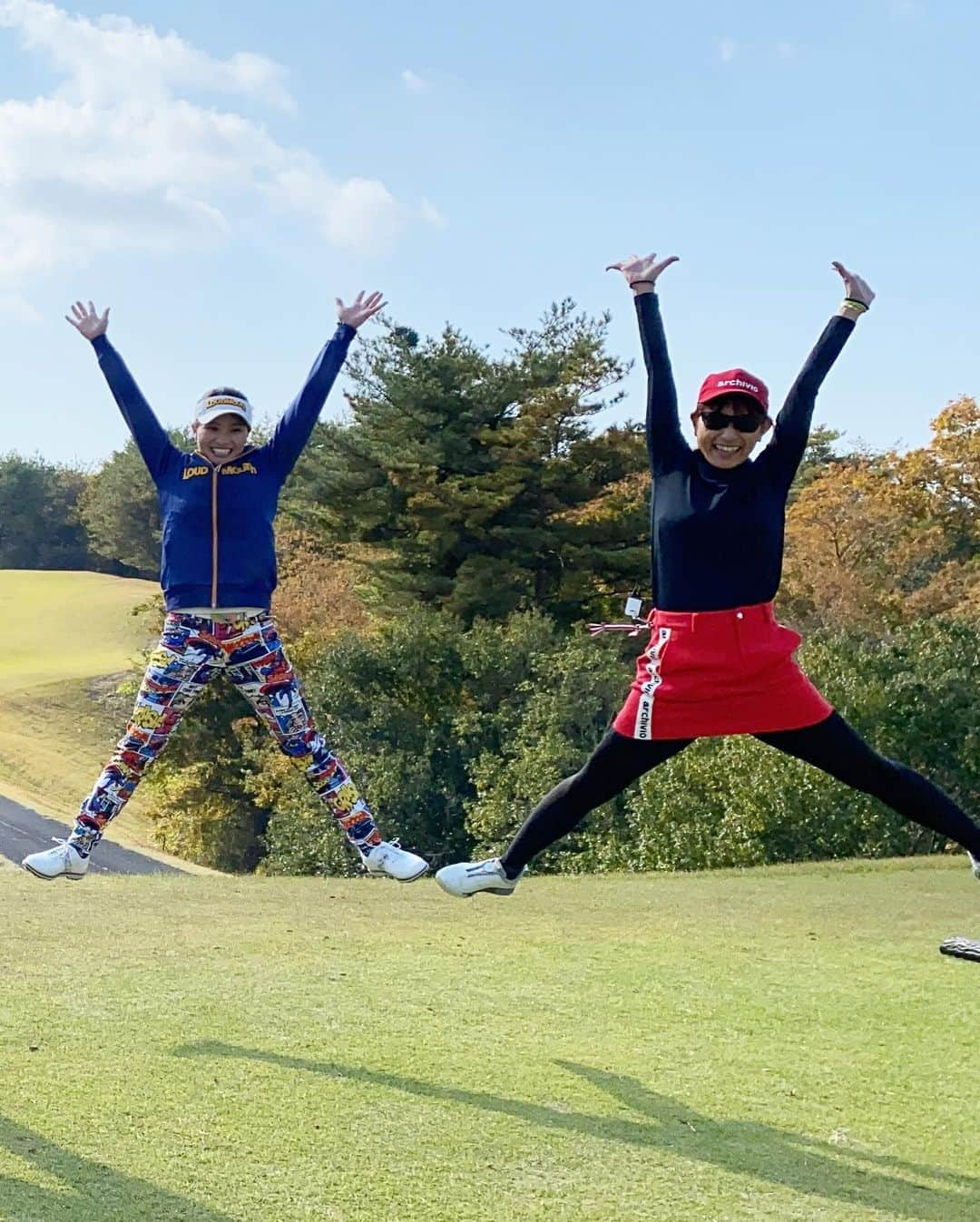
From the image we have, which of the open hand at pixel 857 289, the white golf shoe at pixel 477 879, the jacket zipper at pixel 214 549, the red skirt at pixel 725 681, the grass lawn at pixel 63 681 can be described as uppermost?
the open hand at pixel 857 289

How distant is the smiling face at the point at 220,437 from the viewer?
236 inches

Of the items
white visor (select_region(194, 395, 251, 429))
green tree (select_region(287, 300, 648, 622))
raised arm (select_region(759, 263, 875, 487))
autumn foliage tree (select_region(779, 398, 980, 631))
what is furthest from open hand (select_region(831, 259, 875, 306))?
green tree (select_region(287, 300, 648, 622))

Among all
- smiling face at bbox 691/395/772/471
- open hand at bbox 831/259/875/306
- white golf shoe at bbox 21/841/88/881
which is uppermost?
open hand at bbox 831/259/875/306

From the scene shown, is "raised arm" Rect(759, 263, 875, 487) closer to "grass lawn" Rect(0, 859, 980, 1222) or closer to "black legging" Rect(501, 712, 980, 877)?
"black legging" Rect(501, 712, 980, 877)

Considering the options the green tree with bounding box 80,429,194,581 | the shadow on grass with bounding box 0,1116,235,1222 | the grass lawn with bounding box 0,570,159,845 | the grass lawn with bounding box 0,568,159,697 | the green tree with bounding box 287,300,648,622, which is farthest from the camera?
the green tree with bounding box 80,429,194,581

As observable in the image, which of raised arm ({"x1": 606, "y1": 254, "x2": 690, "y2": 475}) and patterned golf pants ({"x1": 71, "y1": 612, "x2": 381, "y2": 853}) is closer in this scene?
raised arm ({"x1": 606, "y1": 254, "x2": 690, "y2": 475})

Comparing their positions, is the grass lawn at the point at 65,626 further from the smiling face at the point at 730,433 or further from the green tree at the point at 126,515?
the smiling face at the point at 730,433

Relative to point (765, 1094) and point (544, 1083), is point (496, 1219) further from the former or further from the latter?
point (765, 1094)

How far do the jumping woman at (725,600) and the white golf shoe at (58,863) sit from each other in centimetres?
→ 222

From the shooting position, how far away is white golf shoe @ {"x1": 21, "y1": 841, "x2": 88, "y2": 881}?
5848 mm

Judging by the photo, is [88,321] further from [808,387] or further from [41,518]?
[41,518]

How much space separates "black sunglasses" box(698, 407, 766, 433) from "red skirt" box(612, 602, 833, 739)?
2.13ft

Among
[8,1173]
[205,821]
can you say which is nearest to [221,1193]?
[8,1173]

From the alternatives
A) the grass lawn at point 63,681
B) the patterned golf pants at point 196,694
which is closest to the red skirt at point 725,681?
the patterned golf pants at point 196,694
